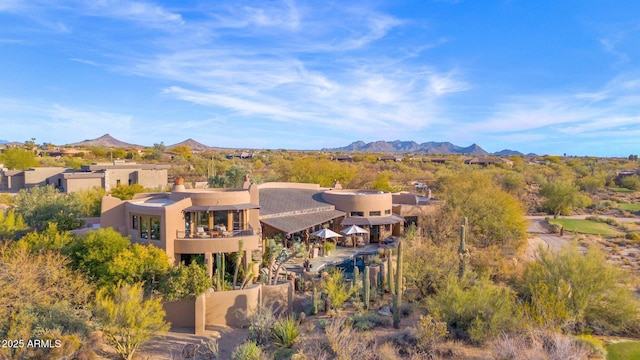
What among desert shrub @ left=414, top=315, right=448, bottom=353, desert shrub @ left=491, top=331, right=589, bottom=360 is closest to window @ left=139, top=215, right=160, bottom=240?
desert shrub @ left=414, top=315, right=448, bottom=353

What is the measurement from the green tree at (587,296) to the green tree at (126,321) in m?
15.2

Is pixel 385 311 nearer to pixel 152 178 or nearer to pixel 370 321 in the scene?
pixel 370 321

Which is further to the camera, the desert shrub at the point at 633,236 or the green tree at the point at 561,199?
the green tree at the point at 561,199

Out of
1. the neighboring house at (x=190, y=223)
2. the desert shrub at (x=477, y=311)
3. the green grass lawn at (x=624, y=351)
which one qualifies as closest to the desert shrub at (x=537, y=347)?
the desert shrub at (x=477, y=311)

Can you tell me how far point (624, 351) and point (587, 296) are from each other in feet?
8.57

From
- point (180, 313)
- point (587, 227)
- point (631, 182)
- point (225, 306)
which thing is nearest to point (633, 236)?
point (587, 227)

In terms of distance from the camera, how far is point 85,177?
4378 cm

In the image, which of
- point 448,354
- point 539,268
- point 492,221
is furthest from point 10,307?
point 492,221

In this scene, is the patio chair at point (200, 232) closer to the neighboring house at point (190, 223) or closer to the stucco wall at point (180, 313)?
the neighboring house at point (190, 223)

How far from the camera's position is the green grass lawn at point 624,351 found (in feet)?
46.2

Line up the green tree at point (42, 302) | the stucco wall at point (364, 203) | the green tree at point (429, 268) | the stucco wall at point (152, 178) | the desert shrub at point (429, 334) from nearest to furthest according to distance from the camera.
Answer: the green tree at point (42, 302)
the desert shrub at point (429, 334)
the green tree at point (429, 268)
the stucco wall at point (364, 203)
the stucco wall at point (152, 178)

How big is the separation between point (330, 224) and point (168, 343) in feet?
57.0

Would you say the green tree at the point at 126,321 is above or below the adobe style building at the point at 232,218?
below

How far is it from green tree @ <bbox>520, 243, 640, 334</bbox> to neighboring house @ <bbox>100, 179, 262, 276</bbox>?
14546 mm
